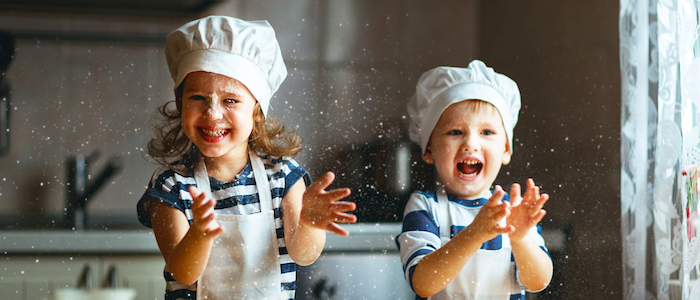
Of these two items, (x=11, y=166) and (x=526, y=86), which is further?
(x=526, y=86)

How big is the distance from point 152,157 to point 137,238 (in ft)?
0.35

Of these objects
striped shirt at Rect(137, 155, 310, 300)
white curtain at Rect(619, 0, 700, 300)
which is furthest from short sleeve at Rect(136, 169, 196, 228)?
white curtain at Rect(619, 0, 700, 300)

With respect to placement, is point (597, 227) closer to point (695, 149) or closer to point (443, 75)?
point (695, 149)

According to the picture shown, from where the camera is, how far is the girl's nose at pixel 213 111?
468 millimetres

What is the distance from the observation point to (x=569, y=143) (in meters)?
0.72

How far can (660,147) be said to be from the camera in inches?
24.8

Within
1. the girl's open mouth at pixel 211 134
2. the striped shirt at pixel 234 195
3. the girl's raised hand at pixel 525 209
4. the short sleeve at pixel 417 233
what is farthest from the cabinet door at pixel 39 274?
the girl's raised hand at pixel 525 209

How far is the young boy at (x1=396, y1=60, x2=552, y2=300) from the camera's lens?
1.67 ft

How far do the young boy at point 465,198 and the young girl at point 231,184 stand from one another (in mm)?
101

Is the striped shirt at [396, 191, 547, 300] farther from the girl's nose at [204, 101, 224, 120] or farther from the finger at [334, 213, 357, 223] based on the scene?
the girl's nose at [204, 101, 224, 120]

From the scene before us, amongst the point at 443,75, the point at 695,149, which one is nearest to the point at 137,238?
the point at 443,75

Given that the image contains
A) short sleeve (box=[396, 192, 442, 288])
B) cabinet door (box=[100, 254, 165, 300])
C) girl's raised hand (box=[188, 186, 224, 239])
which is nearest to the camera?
girl's raised hand (box=[188, 186, 224, 239])

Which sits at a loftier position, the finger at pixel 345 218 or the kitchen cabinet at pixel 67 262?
the finger at pixel 345 218

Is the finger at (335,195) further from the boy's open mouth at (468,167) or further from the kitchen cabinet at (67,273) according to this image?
the kitchen cabinet at (67,273)
